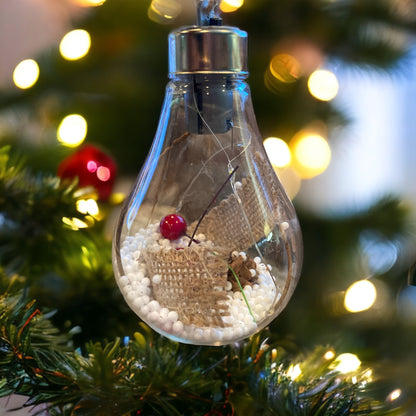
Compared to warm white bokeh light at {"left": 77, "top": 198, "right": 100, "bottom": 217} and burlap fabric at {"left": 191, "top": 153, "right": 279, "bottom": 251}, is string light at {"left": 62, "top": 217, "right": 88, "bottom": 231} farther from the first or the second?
burlap fabric at {"left": 191, "top": 153, "right": 279, "bottom": 251}

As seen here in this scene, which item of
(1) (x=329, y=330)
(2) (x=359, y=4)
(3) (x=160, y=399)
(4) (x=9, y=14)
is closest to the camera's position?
(3) (x=160, y=399)

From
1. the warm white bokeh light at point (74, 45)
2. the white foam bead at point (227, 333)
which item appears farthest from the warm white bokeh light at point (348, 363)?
the warm white bokeh light at point (74, 45)


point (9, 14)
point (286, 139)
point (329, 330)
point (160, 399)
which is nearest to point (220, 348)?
point (160, 399)

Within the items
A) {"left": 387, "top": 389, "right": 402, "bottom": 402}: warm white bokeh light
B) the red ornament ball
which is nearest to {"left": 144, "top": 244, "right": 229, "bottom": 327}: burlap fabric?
{"left": 387, "top": 389, "right": 402, "bottom": 402}: warm white bokeh light

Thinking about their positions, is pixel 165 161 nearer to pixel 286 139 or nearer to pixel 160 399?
pixel 160 399

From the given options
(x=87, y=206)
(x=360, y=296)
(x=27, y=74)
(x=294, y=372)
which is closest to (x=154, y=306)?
(x=294, y=372)

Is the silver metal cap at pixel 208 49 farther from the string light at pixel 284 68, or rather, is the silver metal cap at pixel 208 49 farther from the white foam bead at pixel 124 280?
the string light at pixel 284 68
